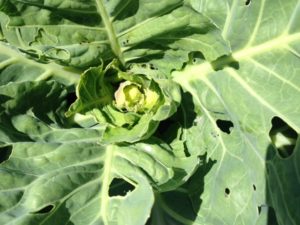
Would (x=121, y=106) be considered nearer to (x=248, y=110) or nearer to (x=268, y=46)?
(x=248, y=110)

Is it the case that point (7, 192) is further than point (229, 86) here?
No

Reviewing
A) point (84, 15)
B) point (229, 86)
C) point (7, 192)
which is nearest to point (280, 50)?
point (229, 86)

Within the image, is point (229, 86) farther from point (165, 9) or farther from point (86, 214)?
point (86, 214)

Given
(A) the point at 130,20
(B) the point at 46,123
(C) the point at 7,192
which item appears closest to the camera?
(C) the point at 7,192

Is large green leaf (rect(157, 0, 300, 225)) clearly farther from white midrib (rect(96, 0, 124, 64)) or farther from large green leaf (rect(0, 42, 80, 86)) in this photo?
large green leaf (rect(0, 42, 80, 86))

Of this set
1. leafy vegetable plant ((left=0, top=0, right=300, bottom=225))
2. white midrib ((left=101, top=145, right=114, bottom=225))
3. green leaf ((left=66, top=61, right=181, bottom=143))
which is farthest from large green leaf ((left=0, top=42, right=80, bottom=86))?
white midrib ((left=101, top=145, right=114, bottom=225))

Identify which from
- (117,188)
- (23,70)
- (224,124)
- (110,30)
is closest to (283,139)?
(224,124)
